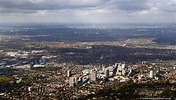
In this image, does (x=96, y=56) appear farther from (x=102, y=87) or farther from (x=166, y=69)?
(x=102, y=87)

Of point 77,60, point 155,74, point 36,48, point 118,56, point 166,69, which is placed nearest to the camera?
point 155,74

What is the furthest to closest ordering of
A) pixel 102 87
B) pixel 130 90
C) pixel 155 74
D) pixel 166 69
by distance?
pixel 166 69
pixel 155 74
pixel 102 87
pixel 130 90

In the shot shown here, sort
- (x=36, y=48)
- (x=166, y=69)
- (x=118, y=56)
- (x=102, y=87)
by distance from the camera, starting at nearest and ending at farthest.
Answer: (x=102, y=87) < (x=166, y=69) < (x=118, y=56) < (x=36, y=48)

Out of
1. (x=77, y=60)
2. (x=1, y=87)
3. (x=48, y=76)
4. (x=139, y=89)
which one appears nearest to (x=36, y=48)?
(x=77, y=60)

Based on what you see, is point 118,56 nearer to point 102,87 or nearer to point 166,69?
point 166,69

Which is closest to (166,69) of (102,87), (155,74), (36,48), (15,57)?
(155,74)

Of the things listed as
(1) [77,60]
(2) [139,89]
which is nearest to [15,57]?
(1) [77,60]

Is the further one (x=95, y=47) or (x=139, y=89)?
(x=95, y=47)

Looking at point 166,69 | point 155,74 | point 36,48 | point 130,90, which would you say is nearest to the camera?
point 130,90

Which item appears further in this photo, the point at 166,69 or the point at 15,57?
the point at 15,57
